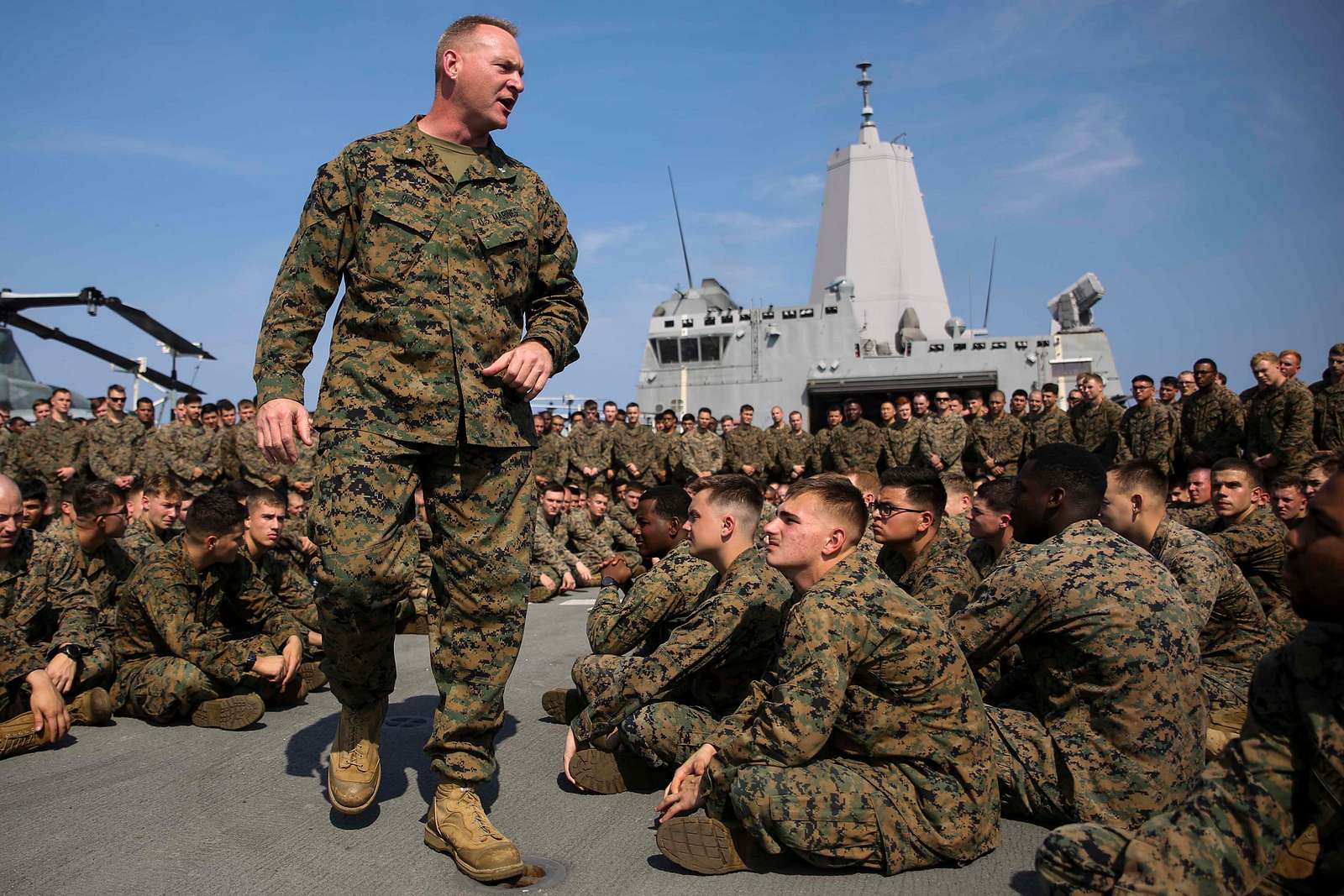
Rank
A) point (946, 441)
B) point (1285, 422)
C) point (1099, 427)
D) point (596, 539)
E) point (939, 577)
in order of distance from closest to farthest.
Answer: point (939, 577)
point (1285, 422)
point (596, 539)
point (1099, 427)
point (946, 441)

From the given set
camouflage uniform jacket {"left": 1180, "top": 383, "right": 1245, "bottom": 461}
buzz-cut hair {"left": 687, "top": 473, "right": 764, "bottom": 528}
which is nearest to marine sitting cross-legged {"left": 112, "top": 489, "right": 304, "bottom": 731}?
buzz-cut hair {"left": 687, "top": 473, "right": 764, "bottom": 528}

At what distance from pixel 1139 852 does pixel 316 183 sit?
8.18 ft

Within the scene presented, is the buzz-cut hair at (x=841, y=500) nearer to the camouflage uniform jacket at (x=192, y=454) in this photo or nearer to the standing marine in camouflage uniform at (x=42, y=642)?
the standing marine in camouflage uniform at (x=42, y=642)

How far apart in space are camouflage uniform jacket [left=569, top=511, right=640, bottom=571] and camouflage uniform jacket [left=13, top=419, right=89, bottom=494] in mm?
5951

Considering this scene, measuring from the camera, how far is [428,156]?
274 centimetres

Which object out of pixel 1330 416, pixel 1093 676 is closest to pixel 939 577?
pixel 1093 676

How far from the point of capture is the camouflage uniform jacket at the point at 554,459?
13008 mm

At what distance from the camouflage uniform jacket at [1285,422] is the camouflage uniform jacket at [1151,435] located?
1022 mm

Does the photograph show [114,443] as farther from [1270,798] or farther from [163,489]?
[1270,798]

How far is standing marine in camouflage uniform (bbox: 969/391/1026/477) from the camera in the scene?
1141 cm

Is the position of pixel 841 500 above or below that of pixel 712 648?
above

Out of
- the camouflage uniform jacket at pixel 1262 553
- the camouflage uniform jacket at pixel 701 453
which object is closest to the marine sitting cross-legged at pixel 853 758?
the camouflage uniform jacket at pixel 1262 553

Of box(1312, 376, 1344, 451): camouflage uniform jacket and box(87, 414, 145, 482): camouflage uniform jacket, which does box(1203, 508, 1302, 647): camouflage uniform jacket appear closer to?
box(1312, 376, 1344, 451): camouflage uniform jacket

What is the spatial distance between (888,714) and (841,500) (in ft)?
1.97
